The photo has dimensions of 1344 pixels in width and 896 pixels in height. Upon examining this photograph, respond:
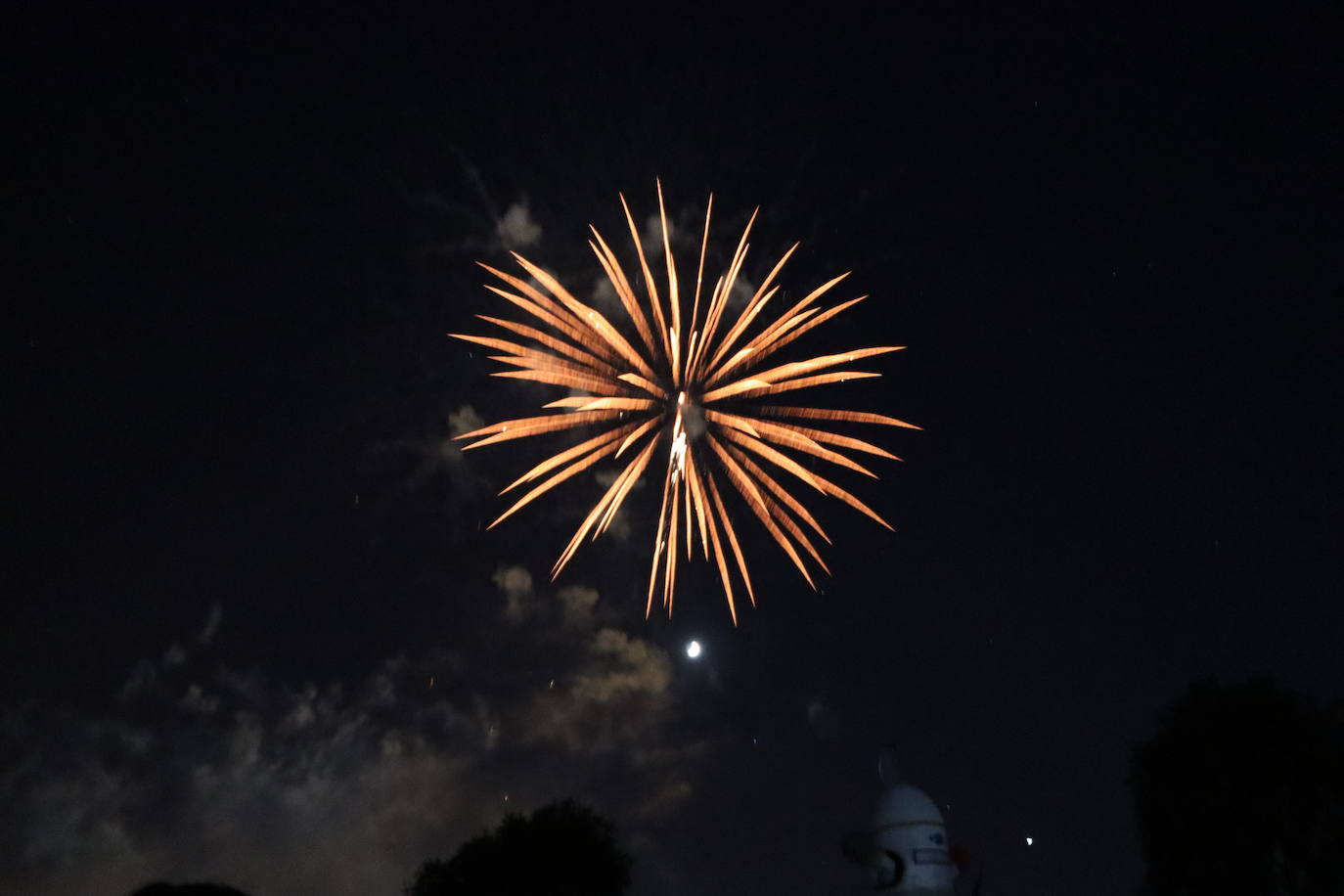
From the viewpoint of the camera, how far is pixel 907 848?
44781 millimetres

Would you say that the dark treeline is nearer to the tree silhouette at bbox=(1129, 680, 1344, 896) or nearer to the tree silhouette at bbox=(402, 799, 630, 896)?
the tree silhouette at bbox=(1129, 680, 1344, 896)

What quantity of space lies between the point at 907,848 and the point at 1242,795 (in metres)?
13.5

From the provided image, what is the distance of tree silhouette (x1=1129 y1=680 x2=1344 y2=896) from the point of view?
4359 centimetres

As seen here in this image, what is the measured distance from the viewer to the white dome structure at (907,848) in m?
44.5

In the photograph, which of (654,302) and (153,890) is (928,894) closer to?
(654,302)

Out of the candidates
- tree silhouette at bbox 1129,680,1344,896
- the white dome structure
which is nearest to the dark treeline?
tree silhouette at bbox 1129,680,1344,896

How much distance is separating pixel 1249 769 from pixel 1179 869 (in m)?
4.86

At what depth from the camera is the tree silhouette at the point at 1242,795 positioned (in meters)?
43.6

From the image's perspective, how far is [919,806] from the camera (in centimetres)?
4569

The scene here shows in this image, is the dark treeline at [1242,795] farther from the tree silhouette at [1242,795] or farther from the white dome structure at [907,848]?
the white dome structure at [907,848]

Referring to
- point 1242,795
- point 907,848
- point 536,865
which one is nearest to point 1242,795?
point 1242,795

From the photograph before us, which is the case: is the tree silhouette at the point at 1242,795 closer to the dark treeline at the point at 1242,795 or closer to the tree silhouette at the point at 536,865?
the dark treeline at the point at 1242,795

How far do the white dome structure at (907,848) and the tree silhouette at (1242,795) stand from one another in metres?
9.22

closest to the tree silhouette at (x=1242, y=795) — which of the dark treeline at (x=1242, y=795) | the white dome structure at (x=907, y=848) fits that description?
the dark treeline at (x=1242, y=795)
